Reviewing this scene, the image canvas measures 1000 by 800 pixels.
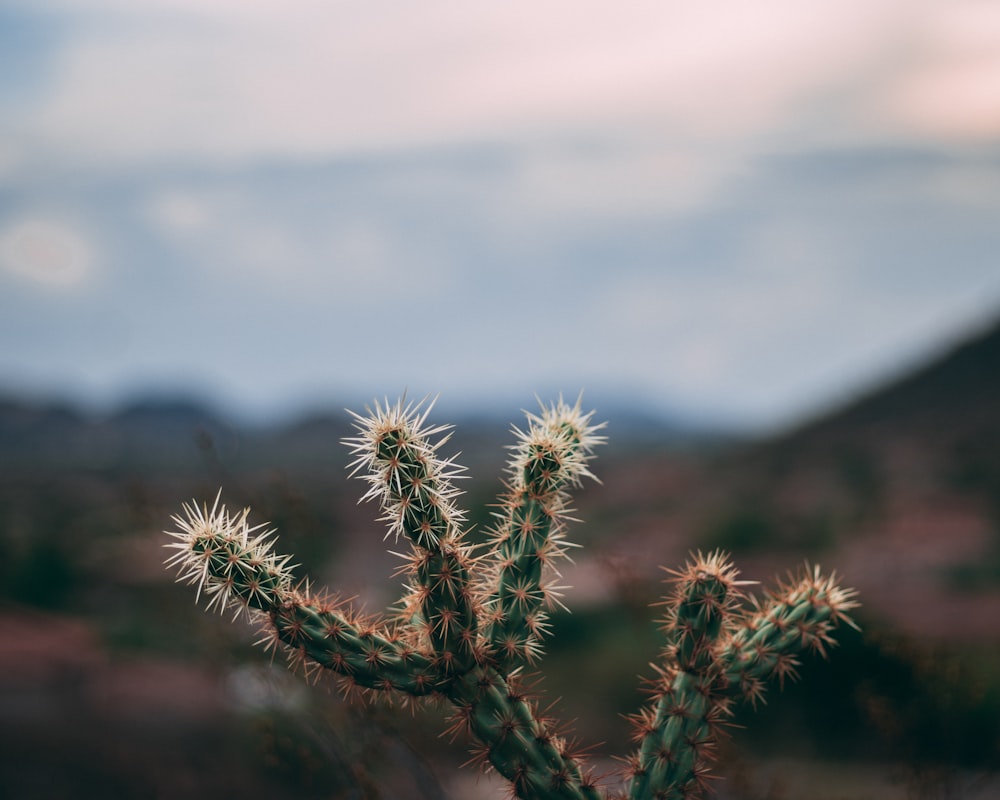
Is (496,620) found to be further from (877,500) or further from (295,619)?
(877,500)

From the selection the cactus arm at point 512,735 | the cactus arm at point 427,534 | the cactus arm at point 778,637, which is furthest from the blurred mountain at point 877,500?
the cactus arm at point 427,534

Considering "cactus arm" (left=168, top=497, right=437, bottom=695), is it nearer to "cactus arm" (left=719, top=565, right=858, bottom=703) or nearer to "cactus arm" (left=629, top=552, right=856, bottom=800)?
"cactus arm" (left=629, top=552, right=856, bottom=800)

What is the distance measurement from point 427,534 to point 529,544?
48cm

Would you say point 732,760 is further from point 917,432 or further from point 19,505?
point 19,505

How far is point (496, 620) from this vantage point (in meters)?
3.41

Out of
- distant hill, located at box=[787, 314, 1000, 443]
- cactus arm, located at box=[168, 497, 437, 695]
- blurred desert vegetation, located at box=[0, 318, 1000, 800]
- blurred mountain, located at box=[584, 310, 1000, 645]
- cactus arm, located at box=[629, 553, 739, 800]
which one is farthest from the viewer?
distant hill, located at box=[787, 314, 1000, 443]

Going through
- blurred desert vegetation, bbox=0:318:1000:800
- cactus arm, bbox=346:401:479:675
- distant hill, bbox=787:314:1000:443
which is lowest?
cactus arm, bbox=346:401:479:675

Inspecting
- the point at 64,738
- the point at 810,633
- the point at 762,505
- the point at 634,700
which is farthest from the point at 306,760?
the point at 762,505

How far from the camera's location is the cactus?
10.7 ft

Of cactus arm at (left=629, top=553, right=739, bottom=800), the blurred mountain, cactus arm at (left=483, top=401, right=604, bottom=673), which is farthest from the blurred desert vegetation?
cactus arm at (left=629, top=553, right=739, bottom=800)

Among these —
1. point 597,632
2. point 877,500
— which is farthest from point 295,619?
point 877,500

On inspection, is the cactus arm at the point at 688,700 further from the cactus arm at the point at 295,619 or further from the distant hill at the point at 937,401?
the distant hill at the point at 937,401

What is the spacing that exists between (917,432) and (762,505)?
19146mm

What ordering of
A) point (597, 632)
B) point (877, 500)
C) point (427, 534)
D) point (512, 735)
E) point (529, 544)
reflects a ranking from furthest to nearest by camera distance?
point (877, 500)
point (597, 632)
point (529, 544)
point (512, 735)
point (427, 534)
